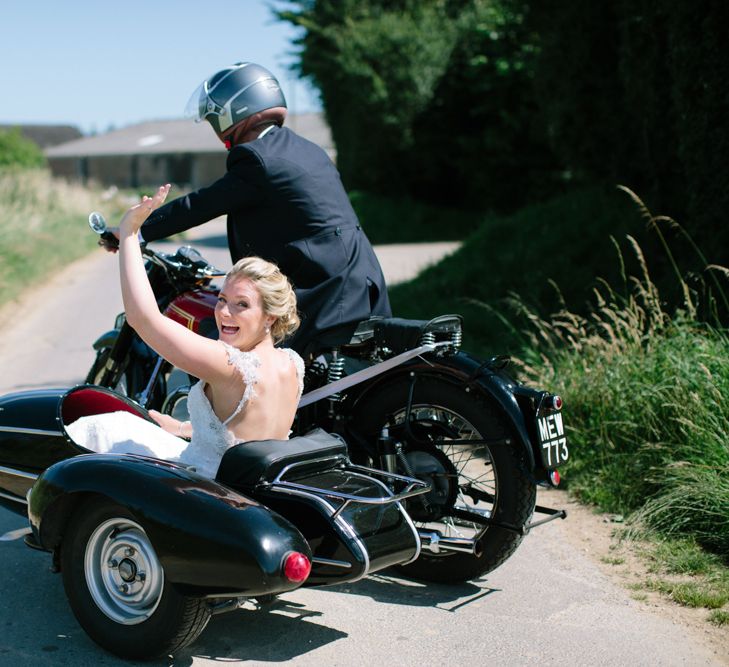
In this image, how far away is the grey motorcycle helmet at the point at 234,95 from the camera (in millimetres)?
4488

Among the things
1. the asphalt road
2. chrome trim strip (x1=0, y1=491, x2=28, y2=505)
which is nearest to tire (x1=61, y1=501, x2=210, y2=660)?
the asphalt road

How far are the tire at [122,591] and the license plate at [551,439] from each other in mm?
1527

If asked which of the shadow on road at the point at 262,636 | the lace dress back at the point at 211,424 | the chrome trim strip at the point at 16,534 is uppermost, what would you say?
the lace dress back at the point at 211,424

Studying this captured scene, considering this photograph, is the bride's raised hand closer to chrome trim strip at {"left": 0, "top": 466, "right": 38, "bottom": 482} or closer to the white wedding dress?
the white wedding dress

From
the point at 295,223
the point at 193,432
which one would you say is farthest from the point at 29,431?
the point at 295,223

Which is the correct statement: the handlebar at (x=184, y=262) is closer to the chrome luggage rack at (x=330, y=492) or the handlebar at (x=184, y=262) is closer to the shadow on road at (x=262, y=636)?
the chrome luggage rack at (x=330, y=492)

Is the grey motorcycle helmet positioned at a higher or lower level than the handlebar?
higher

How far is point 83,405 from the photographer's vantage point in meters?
4.21

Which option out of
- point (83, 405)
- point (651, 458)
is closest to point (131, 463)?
point (83, 405)

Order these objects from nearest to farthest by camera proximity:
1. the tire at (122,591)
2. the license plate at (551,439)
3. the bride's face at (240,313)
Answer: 1. the tire at (122,591)
2. the bride's face at (240,313)
3. the license plate at (551,439)

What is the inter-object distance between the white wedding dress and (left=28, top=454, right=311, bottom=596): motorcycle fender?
0.26m

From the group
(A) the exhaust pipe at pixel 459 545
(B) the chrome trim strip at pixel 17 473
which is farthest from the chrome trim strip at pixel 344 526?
(B) the chrome trim strip at pixel 17 473

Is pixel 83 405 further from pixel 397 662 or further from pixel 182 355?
pixel 397 662

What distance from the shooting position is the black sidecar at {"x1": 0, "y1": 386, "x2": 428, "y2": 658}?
321cm
